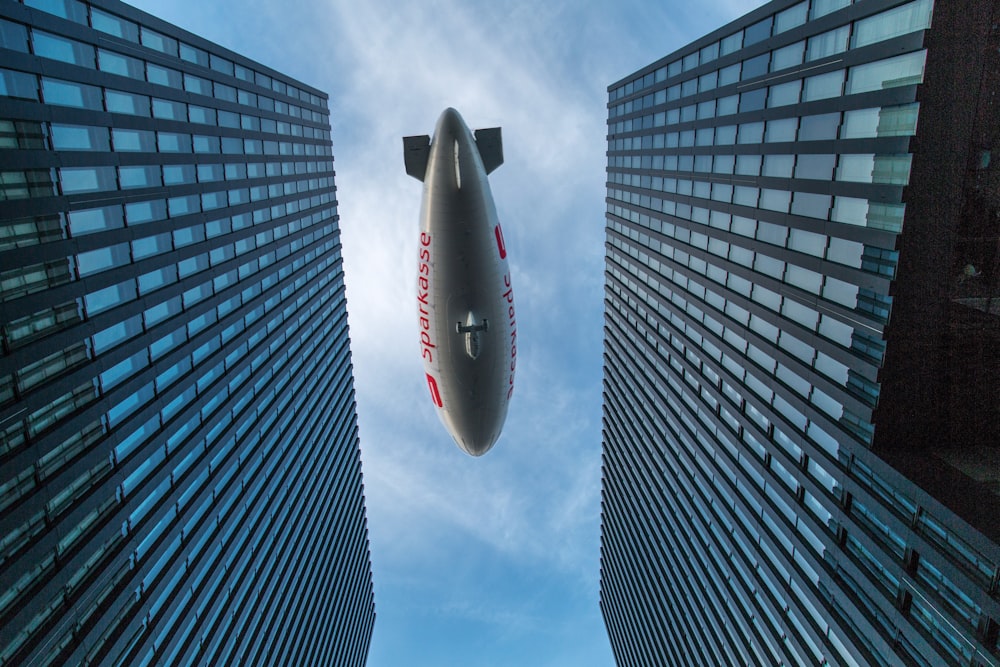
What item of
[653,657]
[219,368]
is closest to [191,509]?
[219,368]

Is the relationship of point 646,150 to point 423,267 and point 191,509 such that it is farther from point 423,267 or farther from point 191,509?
point 191,509

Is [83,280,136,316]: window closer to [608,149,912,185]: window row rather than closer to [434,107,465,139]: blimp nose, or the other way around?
[434,107,465,139]: blimp nose

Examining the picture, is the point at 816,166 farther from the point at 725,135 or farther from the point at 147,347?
the point at 147,347

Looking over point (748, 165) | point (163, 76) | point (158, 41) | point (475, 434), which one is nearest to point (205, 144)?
point (163, 76)

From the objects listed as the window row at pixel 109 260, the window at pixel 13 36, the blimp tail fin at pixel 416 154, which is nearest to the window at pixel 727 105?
the blimp tail fin at pixel 416 154

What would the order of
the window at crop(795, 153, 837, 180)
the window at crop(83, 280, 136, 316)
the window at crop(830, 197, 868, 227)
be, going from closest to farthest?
1. the window at crop(830, 197, 868, 227)
2. the window at crop(795, 153, 837, 180)
3. the window at crop(83, 280, 136, 316)

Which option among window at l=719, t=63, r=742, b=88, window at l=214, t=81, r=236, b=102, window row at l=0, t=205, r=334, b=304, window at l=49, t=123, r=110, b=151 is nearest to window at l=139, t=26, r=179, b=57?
window at l=214, t=81, r=236, b=102
